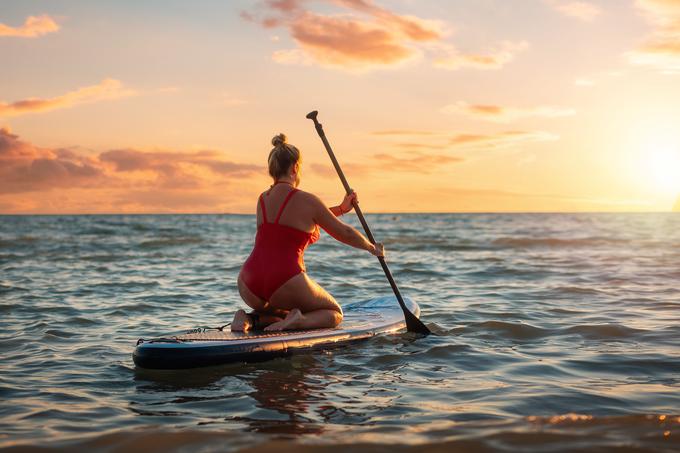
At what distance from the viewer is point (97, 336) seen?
6879 mm

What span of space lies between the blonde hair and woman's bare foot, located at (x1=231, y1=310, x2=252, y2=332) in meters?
1.29

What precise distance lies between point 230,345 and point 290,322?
0.73 m

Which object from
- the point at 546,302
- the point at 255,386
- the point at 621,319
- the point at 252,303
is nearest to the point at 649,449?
the point at 255,386

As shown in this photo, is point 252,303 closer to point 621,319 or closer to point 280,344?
point 280,344

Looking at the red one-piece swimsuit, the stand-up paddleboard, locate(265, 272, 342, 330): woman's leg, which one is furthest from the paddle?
the red one-piece swimsuit

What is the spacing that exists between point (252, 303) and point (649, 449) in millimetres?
3441

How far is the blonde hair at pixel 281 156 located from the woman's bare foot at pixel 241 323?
1291 millimetres

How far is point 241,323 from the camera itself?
229 inches

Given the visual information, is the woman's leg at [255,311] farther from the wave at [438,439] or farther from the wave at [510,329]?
the wave at [510,329]

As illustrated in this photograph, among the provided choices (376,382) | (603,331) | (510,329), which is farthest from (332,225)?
(603,331)

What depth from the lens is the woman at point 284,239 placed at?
5.58 m

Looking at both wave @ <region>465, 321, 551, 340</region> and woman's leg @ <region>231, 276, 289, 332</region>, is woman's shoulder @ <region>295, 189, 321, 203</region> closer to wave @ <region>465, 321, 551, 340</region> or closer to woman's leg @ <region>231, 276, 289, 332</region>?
woman's leg @ <region>231, 276, 289, 332</region>

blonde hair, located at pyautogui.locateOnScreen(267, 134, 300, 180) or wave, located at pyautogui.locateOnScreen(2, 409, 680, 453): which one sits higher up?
blonde hair, located at pyautogui.locateOnScreen(267, 134, 300, 180)

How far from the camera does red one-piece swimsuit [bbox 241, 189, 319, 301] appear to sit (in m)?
5.60
